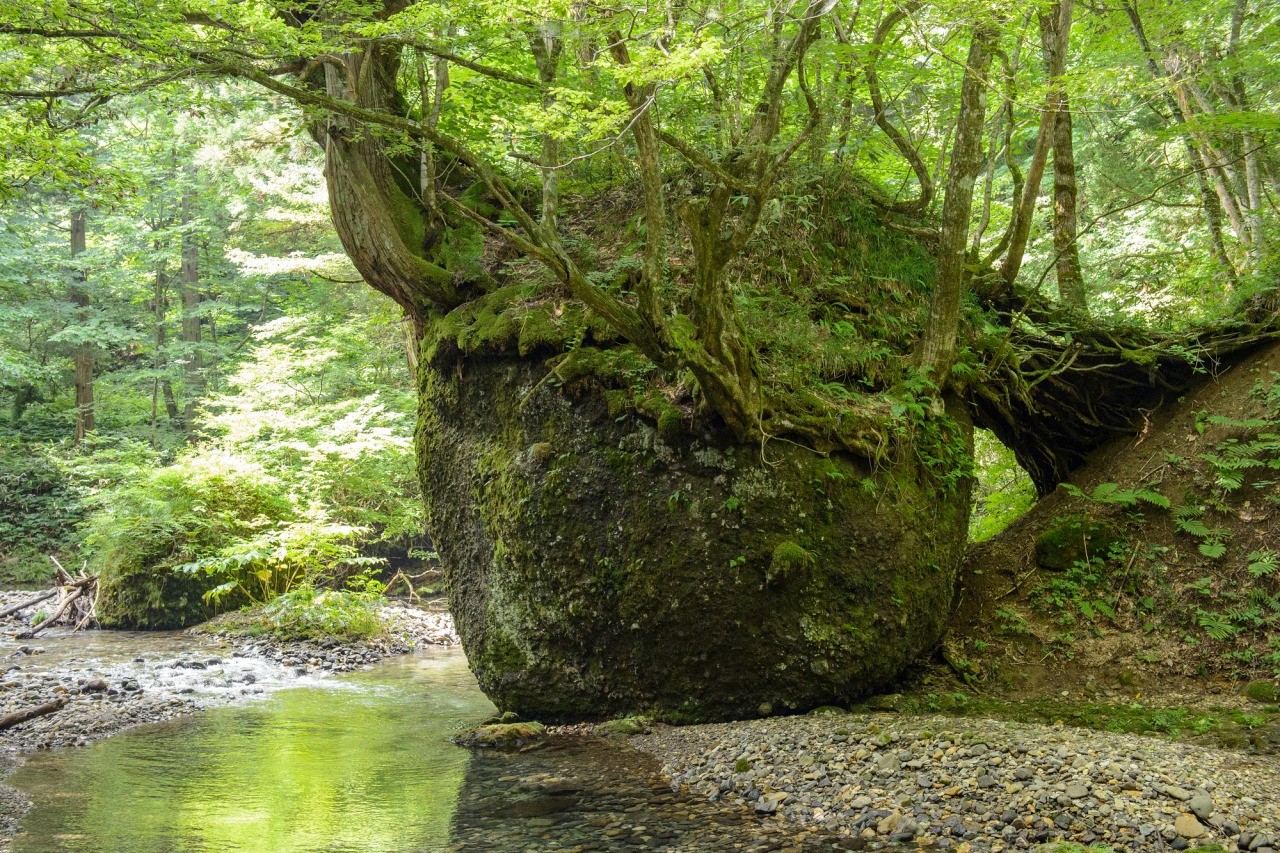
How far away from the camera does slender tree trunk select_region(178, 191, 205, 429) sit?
75.5 ft

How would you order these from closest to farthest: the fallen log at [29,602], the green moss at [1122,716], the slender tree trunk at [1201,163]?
1. the green moss at [1122,716]
2. the slender tree trunk at [1201,163]
3. the fallen log at [29,602]

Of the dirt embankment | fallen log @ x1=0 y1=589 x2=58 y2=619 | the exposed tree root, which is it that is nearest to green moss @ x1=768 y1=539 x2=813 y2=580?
the dirt embankment

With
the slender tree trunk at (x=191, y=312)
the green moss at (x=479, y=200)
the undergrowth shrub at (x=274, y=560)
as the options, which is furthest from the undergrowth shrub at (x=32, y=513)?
the green moss at (x=479, y=200)

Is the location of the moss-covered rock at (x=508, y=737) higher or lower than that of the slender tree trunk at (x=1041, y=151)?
lower

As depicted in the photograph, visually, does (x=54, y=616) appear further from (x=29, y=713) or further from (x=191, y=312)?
(x=191, y=312)

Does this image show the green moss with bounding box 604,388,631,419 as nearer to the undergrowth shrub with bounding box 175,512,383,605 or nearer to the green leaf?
the green leaf

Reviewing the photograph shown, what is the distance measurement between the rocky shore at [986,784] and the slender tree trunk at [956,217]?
362cm

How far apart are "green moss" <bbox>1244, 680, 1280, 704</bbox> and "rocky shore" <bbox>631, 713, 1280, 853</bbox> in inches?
50.1

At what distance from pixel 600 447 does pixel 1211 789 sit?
4.91 meters

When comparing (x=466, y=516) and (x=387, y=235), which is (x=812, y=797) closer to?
(x=466, y=516)

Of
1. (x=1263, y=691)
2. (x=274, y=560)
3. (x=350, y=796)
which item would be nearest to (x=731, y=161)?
(x=350, y=796)

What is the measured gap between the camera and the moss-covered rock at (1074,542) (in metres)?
7.78

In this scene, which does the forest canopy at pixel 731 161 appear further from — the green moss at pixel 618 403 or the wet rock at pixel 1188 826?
the wet rock at pixel 1188 826

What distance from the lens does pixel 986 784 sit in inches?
188
